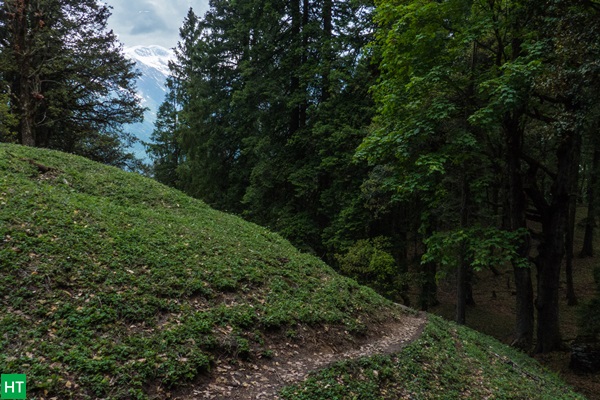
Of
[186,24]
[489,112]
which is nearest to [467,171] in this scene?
[489,112]

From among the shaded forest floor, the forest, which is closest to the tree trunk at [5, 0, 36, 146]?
the forest

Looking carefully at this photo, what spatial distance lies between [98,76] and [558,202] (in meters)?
21.9

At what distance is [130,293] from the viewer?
5332mm

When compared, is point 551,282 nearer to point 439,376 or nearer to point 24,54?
point 439,376

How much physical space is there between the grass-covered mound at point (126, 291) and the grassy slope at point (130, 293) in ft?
0.06

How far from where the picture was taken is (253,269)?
759 centimetres

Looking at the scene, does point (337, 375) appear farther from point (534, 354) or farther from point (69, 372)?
point (534, 354)

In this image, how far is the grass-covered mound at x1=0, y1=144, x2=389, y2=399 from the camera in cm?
396

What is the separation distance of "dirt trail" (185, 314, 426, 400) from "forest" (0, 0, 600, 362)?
13.7 ft

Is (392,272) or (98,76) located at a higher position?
(98,76)

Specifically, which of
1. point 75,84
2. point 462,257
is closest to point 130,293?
point 462,257

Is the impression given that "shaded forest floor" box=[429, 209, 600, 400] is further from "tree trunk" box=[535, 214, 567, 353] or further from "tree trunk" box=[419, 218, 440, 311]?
"tree trunk" box=[419, 218, 440, 311]

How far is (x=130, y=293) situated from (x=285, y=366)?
2645 mm

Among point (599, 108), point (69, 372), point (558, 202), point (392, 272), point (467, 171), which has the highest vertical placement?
point (599, 108)
